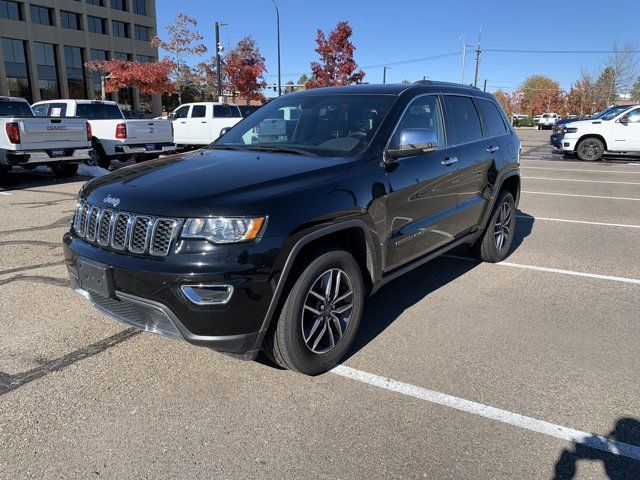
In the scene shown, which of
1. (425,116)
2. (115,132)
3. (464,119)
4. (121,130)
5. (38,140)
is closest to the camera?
(425,116)

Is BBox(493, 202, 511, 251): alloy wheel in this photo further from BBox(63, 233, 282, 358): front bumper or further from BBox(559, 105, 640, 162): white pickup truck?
BBox(559, 105, 640, 162): white pickup truck

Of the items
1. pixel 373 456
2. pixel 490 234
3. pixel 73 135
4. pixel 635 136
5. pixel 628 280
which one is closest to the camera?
pixel 373 456

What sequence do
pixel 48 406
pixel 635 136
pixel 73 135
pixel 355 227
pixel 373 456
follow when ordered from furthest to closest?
pixel 635 136 < pixel 73 135 < pixel 355 227 < pixel 48 406 < pixel 373 456

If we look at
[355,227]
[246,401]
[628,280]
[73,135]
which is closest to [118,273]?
[246,401]

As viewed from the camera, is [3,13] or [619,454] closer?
[619,454]

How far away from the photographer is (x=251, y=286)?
2.72m

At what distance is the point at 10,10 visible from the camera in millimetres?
42125

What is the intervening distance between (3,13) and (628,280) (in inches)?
1967

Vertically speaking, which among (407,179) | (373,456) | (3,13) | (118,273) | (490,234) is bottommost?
(373,456)

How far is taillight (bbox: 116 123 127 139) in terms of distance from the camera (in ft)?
44.0

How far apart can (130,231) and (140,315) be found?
0.48 m

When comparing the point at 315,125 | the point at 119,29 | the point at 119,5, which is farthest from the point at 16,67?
the point at 315,125

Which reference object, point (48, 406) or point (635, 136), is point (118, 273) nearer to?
point (48, 406)

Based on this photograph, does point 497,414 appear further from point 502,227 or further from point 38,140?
point 38,140
